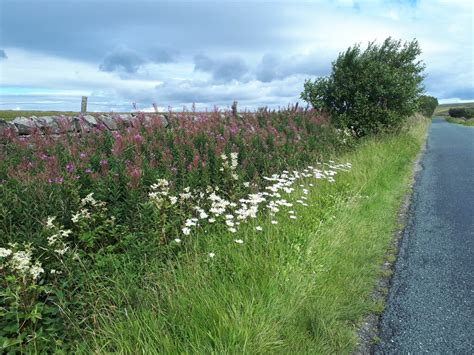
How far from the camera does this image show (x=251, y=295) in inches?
122

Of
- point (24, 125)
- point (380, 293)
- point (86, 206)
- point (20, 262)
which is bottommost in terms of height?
point (380, 293)

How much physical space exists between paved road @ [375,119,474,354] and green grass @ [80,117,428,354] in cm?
26

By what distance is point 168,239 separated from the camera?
158 inches

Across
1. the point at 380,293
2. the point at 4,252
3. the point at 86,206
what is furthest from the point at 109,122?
the point at 380,293

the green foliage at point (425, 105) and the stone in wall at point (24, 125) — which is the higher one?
the green foliage at point (425, 105)

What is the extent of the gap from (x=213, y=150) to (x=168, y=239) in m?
2.69

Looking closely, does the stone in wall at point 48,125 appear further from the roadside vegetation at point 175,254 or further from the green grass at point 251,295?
the green grass at point 251,295

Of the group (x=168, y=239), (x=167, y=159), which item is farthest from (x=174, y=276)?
(x=167, y=159)

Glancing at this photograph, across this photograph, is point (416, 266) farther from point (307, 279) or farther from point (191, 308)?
point (191, 308)

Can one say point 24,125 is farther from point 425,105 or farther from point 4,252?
point 425,105

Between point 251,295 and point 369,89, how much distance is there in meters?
12.8

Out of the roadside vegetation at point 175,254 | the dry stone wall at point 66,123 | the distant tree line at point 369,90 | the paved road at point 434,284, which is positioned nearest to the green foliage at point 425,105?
the distant tree line at point 369,90

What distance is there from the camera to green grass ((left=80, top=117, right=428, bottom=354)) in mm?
2676

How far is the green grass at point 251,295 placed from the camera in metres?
2.68
